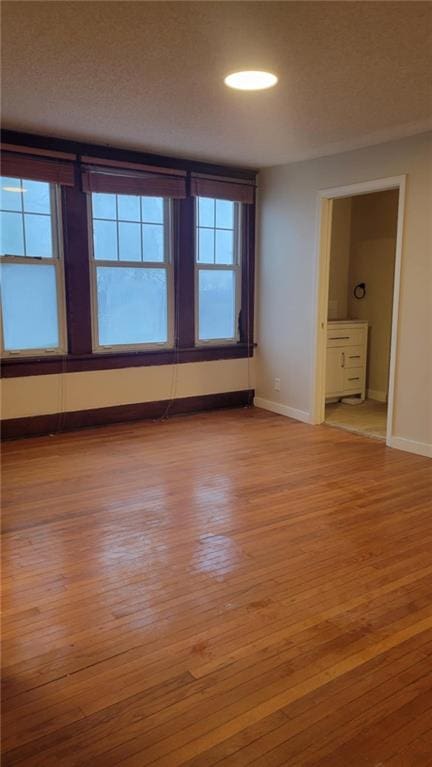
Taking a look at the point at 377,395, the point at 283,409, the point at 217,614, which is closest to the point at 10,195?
the point at 283,409

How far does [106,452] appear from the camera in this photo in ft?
14.3

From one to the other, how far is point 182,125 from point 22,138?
1327 mm

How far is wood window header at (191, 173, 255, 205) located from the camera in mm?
5227

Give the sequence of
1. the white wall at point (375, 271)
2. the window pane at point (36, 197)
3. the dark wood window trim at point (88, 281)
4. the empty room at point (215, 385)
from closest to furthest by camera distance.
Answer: the empty room at point (215, 385), the window pane at point (36, 197), the dark wood window trim at point (88, 281), the white wall at point (375, 271)

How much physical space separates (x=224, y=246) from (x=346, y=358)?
1.79 metres

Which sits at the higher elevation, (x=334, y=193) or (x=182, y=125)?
(x=182, y=125)

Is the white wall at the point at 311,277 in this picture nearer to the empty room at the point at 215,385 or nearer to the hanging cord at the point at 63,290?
the empty room at the point at 215,385

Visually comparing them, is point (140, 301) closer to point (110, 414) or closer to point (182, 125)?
point (110, 414)

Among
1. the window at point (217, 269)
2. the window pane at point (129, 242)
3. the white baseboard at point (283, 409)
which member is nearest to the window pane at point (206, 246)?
the window at point (217, 269)

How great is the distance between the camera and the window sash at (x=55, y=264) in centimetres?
455

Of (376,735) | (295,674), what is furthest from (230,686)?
(376,735)

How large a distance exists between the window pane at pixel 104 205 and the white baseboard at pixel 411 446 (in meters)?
3.14

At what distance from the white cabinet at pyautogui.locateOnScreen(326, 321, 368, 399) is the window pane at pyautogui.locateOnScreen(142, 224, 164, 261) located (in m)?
1.91

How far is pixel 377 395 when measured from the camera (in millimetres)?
6309
